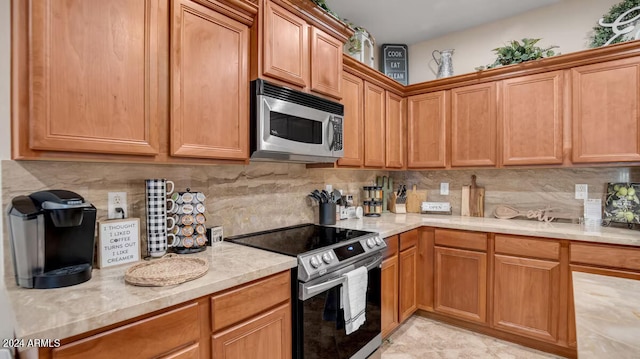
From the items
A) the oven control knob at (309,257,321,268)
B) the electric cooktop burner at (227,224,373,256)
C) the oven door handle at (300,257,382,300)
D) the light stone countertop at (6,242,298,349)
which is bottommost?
the oven door handle at (300,257,382,300)

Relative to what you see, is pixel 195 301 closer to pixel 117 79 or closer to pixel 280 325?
pixel 280 325

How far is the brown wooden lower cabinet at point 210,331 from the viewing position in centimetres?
93

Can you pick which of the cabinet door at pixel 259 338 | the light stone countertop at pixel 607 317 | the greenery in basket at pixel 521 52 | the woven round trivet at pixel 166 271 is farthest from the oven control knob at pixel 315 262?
the greenery in basket at pixel 521 52

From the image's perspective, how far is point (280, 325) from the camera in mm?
1477

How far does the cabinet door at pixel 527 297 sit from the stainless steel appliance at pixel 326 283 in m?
1.09

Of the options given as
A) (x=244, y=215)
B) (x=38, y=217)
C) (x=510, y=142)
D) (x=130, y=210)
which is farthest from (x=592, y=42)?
(x=38, y=217)

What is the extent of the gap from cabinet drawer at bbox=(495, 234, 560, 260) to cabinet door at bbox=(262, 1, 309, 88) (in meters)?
1.97

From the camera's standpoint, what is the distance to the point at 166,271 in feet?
4.16

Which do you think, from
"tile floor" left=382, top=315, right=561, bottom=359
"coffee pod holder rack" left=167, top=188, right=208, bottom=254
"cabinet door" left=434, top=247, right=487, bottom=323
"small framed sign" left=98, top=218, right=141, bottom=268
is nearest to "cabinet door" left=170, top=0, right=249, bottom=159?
"coffee pod holder rack" left=167, top=188, right=208, bottom=254

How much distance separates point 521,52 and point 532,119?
606 mm

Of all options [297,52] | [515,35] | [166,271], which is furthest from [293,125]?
[515,35]

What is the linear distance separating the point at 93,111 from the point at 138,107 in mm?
168

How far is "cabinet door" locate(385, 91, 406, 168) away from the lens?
307cm

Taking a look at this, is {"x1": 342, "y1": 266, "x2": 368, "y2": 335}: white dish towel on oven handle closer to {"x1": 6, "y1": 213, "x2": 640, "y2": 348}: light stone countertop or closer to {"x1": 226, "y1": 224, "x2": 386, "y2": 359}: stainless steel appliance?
{"x1": 226, "y1": 224, "x2": 386, "y2": 359}: stainless steel appliance
